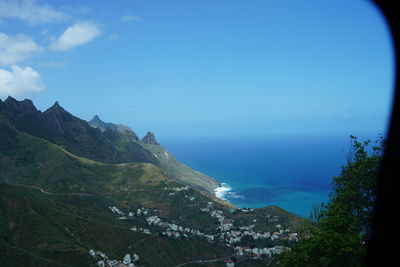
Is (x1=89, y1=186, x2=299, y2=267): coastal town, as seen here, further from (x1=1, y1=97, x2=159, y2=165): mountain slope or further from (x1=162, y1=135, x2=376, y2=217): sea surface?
(x1=1, y1=97, x2=159, y2=165): mountain slope

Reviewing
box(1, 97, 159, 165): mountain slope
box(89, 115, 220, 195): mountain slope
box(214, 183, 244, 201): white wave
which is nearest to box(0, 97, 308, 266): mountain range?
box(1, 97, 159, 165): mountain slope

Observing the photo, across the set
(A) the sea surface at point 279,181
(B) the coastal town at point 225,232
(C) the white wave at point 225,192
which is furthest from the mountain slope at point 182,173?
(B) the coastal town at point 225,232

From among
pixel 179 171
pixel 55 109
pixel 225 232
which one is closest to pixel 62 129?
pixel 55 109

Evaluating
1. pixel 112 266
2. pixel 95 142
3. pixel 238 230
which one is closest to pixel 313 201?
pixel 238 230

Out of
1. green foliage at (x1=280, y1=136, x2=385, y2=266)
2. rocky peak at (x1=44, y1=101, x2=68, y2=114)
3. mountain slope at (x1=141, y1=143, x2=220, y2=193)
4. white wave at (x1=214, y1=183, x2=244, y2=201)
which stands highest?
rocky peak at (x1=44, y1=101, x2=68, y2=114)

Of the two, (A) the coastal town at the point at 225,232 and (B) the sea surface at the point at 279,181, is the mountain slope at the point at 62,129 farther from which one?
(A) the coastal town at the point at 225,232

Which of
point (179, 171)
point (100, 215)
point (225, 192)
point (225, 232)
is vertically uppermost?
point (179, 171)

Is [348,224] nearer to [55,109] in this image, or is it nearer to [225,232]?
[225,232]
